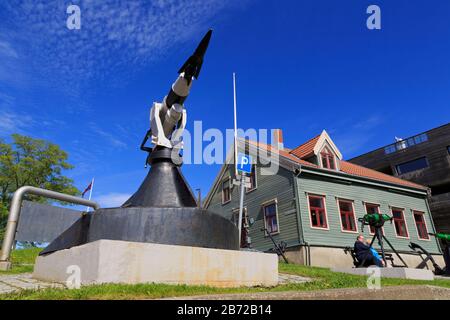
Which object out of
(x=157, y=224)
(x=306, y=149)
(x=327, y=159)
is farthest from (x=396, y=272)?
(x=306, y=149)

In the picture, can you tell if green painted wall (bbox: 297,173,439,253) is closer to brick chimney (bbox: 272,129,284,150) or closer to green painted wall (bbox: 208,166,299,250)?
green painted wall (bbox: 208,166,299,250)

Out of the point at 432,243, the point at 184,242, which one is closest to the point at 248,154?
the point at 432,243

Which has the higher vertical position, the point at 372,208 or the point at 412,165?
the point at 412,165

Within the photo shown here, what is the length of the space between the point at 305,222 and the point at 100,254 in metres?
13.8

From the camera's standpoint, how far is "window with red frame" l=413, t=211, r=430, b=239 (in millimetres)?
21266

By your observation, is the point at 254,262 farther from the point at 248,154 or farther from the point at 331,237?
the point at 248,154

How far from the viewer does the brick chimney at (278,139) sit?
23092 mm

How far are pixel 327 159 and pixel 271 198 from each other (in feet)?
14.3

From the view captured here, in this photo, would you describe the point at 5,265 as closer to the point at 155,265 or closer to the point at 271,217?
the point at 155,265

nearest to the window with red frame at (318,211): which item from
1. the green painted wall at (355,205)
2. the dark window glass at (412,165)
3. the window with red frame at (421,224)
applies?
the green painted wall at (355,205)

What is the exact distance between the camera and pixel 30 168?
29766mm

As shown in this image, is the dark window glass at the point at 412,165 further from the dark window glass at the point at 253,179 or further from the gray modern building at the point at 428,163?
the dark window glass at the point at 253,179

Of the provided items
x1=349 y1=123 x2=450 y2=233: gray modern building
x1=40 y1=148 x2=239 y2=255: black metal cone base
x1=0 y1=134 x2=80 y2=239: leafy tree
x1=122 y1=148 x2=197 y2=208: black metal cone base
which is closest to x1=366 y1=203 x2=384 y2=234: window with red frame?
x1=349 y1=123 x2=450 y2=233: gray modern building

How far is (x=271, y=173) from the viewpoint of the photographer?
64.8 ft
